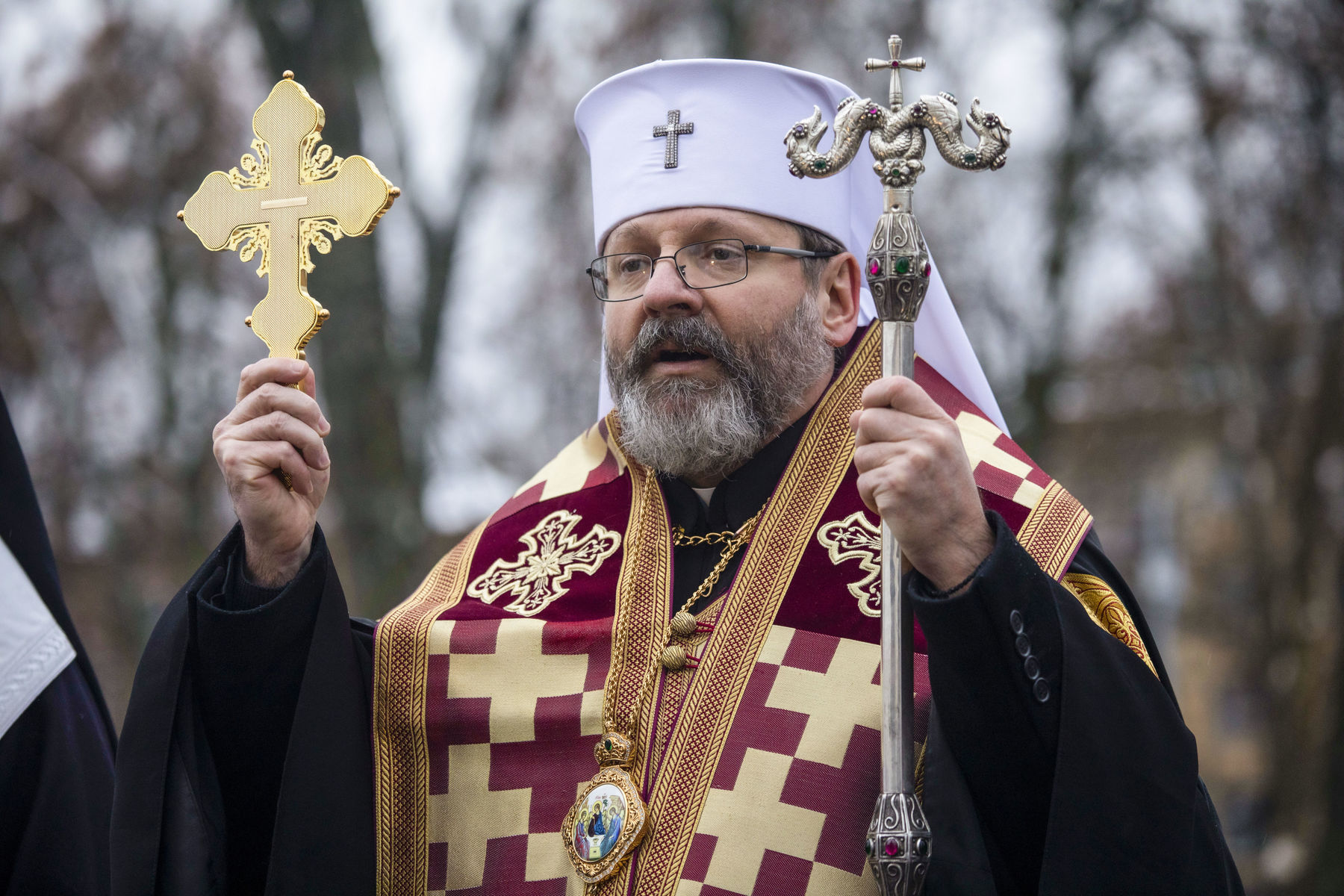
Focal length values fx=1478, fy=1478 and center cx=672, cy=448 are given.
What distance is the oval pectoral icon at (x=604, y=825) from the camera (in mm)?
3221

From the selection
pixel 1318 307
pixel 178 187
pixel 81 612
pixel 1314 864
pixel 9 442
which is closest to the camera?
pixel 9 442

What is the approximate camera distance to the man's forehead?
3854 millimetres

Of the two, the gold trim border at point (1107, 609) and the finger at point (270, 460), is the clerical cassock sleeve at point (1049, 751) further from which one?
the finger at point (270, 460)

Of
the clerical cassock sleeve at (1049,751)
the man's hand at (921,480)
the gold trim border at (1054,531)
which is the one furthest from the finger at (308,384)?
the gold trim border at (1054,531)

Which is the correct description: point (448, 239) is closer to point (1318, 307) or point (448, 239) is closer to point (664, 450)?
point (1318, 307)

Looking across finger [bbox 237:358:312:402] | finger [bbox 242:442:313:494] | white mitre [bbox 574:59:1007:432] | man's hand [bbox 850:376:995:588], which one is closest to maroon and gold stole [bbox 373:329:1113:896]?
white mitre [bbox 574:59:1007:432]

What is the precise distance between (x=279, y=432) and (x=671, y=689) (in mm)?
1068

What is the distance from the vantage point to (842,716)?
3.22m

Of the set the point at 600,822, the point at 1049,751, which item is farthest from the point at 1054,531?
the point at 600,822

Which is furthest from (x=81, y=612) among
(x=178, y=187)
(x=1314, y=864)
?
(x=1314, y=864)

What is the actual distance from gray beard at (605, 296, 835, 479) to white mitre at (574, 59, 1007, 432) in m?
0.34

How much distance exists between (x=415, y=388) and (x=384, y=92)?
7.11 ft

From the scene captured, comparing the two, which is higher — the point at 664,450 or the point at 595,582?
the point at 664,450

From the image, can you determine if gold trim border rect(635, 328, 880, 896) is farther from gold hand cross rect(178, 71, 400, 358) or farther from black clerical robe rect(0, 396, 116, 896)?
black clerical robe rect(0, 396, 116, 896)
